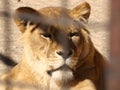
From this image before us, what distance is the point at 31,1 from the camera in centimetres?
357

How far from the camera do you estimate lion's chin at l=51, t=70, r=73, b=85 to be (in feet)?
5.49

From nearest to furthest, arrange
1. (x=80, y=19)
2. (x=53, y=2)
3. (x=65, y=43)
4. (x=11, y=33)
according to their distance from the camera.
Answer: (x=65, y=43) < (x=80, y=19) < (x=11, y=33) < (x=53, y=2)

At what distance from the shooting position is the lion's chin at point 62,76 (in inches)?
65.9

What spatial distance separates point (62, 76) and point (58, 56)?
5.5 inches

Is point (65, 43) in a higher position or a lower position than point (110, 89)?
lower

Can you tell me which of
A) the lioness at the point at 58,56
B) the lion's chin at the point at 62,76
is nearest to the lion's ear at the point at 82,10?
the lioness at the point at 58,56

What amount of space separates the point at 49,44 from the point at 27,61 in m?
0.21

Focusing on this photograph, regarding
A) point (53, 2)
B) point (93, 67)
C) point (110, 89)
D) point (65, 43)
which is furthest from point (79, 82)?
point (53, 2)

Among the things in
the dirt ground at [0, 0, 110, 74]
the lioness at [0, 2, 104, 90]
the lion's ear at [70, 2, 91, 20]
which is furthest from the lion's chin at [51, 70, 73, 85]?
the dirt ground at [0, 0, 110, 74]

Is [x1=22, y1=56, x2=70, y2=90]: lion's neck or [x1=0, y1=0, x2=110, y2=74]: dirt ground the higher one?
[x1=22, y1=56, x2=70, y2=90]: lion's neck

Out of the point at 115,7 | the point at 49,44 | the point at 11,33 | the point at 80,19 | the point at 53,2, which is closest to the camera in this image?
the point at 115,7

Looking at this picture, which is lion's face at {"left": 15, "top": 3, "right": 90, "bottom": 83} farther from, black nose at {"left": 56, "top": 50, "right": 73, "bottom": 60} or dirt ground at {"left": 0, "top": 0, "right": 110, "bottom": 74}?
dirt ground at {"left": 0, "top": 0, "right": 110, "bottom": 74}

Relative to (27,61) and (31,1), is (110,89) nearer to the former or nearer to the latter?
(27,61)

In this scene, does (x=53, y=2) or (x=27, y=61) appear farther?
(x=53, y=2)
